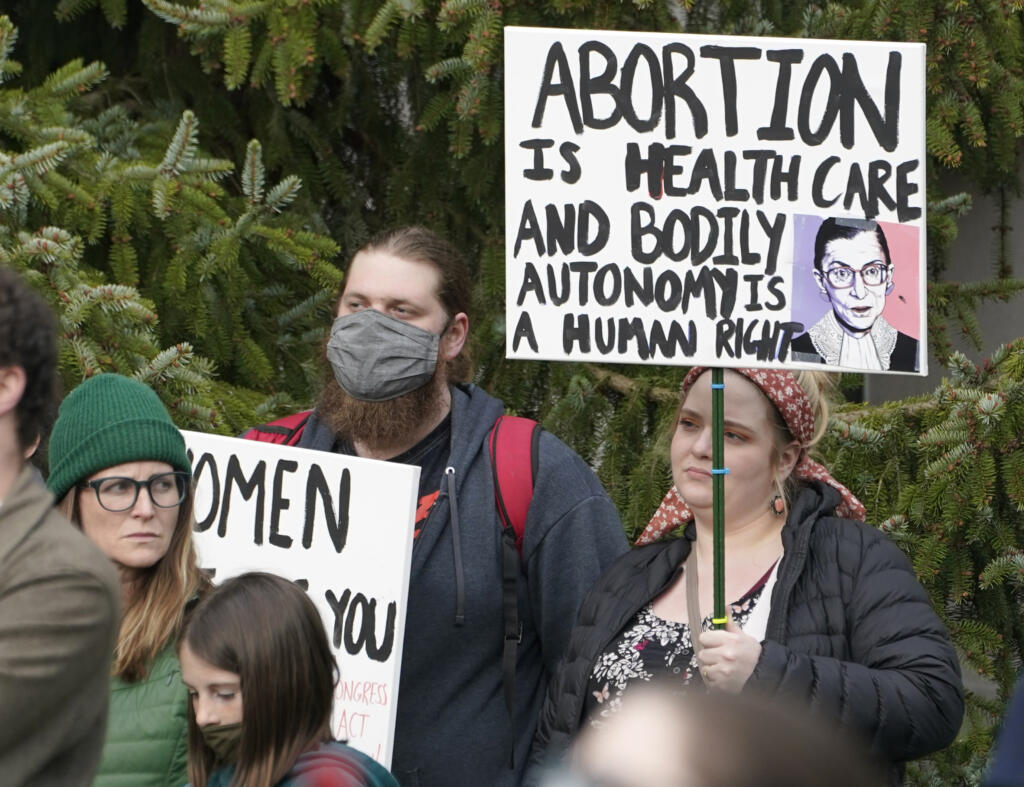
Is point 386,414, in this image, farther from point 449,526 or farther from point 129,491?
point 129,491

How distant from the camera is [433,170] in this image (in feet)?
18.4

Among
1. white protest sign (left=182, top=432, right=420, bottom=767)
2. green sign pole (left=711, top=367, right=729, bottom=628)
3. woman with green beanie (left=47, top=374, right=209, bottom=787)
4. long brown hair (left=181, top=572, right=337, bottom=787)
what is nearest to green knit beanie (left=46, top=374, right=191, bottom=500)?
woman with green beanie (left=47, top=374, right=209, bottom=787)

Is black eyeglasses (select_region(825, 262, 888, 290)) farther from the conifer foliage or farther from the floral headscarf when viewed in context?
the conifer foliage

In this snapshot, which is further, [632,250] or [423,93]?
[423,93]

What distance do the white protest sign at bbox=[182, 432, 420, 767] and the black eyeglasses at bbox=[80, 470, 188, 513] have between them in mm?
453

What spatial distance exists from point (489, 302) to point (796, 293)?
90.3 inches

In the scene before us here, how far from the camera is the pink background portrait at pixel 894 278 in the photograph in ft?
10.4

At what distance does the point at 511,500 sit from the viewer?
3.47 metres

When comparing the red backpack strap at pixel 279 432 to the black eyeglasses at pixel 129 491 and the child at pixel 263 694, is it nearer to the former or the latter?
the black eyeglasses at pixel 129 491

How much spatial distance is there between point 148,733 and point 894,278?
5.82 feet

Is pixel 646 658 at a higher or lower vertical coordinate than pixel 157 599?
lower

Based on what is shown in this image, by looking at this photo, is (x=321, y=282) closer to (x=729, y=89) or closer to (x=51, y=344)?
(x=729, y=89)

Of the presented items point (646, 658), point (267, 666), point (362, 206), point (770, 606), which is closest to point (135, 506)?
point (267, 666)

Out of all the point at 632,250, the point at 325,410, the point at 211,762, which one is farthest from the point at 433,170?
the point at 211,762
